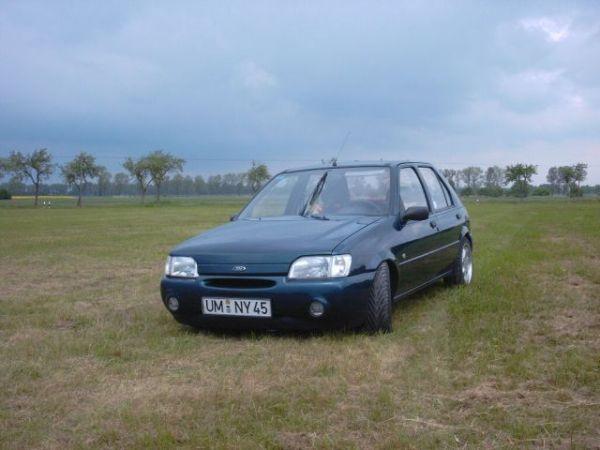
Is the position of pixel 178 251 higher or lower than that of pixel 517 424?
higher

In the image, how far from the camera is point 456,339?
475 centimetres

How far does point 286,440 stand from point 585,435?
4.44ft

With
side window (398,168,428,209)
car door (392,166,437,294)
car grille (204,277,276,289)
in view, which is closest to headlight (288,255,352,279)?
car grille (204,277,276,289)

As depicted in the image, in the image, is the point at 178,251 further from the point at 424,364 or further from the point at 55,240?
the point at 55,240

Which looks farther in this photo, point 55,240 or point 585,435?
point 55,240

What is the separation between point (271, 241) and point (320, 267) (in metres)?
0.49

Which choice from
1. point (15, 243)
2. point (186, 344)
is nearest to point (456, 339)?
point (186, 344)

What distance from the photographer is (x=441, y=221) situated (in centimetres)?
675

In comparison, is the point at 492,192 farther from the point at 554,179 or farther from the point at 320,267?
the point at 320,267

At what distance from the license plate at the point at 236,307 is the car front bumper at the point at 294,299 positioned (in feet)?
0.10

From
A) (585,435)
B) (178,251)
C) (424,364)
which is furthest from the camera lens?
(178,251)

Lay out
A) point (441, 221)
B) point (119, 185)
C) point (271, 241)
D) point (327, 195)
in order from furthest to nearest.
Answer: point (119, 185), point (441, 221), point (327, 195), point (271, 241)

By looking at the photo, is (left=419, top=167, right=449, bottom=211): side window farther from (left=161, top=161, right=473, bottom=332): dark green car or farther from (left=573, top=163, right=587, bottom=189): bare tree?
(left=573, top=163, right=587, bottom=189): bare tree

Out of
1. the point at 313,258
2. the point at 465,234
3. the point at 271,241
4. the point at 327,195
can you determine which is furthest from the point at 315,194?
the point at 465,234
